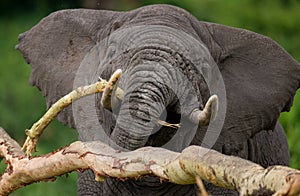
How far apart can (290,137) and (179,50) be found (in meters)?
2.86

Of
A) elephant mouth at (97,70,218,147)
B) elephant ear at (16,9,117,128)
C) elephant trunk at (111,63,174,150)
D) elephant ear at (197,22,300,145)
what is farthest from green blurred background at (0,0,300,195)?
elephant trunk at (111,63,174,150)

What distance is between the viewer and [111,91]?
5.79m

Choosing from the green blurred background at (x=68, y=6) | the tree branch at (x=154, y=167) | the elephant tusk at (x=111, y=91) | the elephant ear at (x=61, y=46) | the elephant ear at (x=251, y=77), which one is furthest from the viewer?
the green blurred background at (x=68, y=6)

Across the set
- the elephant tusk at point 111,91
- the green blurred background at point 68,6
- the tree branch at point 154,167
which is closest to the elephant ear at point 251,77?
the elephant tusk at point 111,91

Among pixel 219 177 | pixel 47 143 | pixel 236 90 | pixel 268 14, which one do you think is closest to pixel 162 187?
pixel 236 90

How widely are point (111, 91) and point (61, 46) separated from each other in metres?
1.40

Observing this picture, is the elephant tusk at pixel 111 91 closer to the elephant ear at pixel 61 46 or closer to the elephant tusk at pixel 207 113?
the elephant tusk at pixel 207 113

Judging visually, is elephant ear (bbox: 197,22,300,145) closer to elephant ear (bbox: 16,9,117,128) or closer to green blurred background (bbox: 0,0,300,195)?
elephant ear (bbox: 16,9,117,128)

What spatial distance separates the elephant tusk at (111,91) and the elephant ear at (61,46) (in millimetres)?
931

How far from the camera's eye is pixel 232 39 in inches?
271

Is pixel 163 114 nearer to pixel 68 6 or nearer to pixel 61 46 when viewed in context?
pixel 61 46

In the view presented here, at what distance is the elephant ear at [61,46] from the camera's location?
6.94 m

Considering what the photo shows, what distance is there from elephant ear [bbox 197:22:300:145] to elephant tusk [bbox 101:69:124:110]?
3.20 ft

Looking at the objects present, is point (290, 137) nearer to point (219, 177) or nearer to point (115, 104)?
point (115, 104)
